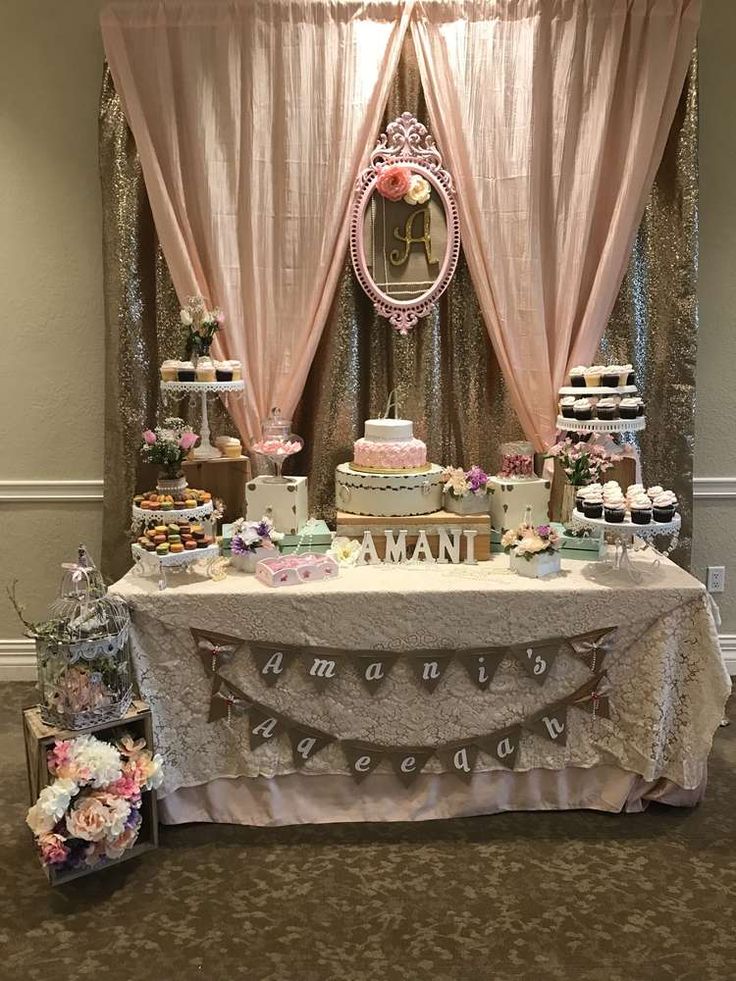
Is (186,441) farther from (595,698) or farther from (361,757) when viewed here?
(595,698)

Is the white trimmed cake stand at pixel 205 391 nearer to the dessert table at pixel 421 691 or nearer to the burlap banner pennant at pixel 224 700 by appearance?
the dessert table at pixel 421 691

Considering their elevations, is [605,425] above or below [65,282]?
below

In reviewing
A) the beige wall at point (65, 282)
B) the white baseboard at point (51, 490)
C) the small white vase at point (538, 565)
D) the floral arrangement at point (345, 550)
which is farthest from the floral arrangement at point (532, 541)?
the white baseboard at point (51, 490)

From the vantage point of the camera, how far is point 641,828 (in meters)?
2.60

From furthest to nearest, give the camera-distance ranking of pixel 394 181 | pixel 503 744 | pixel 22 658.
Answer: pixel 22 658 → pixel 394 181 → pixel 503 744

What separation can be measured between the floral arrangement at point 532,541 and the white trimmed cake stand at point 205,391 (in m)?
1.01

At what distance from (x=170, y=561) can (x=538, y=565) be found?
3.52 ft

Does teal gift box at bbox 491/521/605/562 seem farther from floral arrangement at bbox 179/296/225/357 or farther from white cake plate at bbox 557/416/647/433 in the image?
floral arrangement at bbox 179/296/225/357

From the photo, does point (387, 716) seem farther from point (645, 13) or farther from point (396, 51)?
point (645, 13)

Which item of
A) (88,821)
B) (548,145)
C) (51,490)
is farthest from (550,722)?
(51,490)

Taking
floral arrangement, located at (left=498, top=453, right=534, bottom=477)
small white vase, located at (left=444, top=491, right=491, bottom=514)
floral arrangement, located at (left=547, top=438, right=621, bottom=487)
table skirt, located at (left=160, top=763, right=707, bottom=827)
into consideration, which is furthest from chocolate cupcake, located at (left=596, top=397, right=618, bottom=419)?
table skirt, located at (left=160, top=763, right=707, bottom=827)

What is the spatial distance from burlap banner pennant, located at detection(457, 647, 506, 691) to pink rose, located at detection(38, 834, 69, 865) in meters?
1.17

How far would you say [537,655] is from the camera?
2.59 metres

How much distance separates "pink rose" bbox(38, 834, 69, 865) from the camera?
2.27 m
